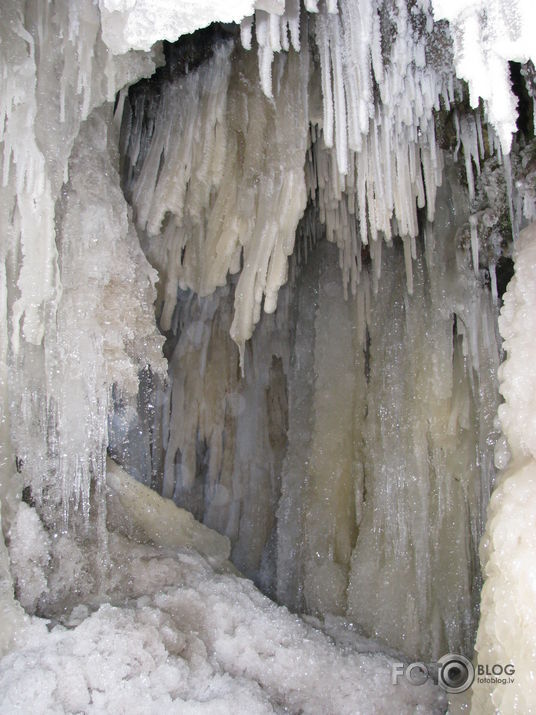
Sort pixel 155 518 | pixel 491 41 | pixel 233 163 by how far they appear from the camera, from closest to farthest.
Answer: pixel 491 41, pixel 233 163, pixel 155 518

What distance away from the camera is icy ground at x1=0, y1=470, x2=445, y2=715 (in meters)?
2.44

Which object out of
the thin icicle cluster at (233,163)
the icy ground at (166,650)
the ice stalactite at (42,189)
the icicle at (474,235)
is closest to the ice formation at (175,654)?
the icy ground at (166,650)

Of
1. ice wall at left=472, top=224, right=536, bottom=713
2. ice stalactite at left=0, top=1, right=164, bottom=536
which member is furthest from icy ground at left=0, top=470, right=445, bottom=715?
ice wall at left=472, top=224, right=536, bottom=713

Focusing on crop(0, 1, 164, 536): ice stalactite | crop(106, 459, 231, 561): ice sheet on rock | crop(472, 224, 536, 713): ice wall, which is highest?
crop(0, 1, 164, 536): ice stalactite

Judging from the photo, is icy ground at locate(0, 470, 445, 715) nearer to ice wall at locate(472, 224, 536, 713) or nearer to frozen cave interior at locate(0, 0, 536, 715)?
frozen cave interior at locate(0, 0, 536, 715)

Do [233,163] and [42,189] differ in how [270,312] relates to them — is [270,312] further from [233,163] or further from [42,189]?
[42,189]

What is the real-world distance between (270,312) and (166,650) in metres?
1.77

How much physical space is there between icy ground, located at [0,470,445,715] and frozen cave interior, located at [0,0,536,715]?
0.01 metres

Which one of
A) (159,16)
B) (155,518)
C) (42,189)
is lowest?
(155,518)

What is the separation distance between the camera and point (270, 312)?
3617mm

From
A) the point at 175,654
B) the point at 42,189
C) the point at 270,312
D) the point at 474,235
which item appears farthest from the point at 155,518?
the point at 474,235

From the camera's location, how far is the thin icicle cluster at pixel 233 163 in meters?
3.24

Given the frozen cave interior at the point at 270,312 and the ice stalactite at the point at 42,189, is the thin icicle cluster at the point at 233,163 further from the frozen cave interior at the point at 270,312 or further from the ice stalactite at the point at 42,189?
the ice stalactite at the point at 42,189

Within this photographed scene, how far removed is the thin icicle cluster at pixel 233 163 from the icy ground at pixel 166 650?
52.9 inches
